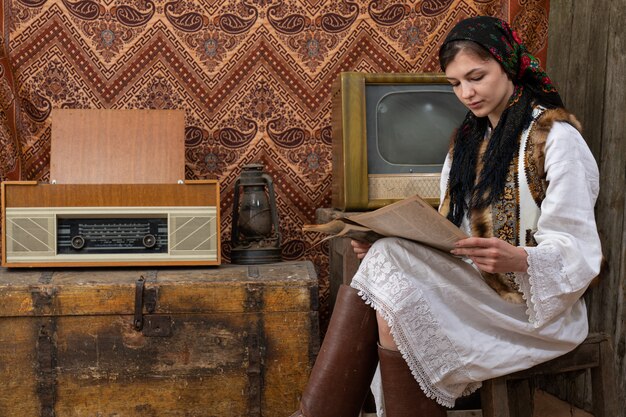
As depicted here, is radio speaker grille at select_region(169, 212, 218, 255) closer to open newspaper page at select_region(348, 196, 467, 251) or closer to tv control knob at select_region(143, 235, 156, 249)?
tv control knob at select_region(143, 235, 156, 249)

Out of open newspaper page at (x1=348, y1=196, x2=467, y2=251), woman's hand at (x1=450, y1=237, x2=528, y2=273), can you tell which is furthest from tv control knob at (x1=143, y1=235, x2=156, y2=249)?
woman's hand at (x1=450, y1=237, x2=528, y2=273)

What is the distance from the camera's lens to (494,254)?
5.48 feet

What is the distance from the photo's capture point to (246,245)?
290 centimetres

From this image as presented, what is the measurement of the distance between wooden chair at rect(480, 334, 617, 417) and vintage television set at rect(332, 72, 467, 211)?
0.95 meters

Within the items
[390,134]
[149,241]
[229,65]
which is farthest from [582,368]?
[229,65]

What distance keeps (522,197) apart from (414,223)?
1.17ft

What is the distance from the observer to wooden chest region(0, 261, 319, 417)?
8.08ft

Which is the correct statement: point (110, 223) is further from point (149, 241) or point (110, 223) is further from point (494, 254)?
point (494, 254)

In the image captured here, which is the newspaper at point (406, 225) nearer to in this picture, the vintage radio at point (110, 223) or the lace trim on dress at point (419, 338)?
the lace trim on dress at point (419, 338)

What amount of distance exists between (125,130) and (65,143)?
22 centimetres

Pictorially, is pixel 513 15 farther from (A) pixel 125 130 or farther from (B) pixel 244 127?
(A) pixel 125 130

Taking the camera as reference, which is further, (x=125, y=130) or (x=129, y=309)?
(x=125, y=130)

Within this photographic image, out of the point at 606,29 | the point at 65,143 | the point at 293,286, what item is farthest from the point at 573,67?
the point at 65,143

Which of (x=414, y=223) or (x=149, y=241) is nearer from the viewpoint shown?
(x=414, y=223)
